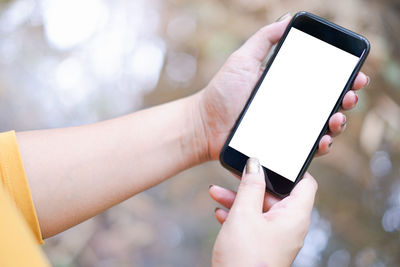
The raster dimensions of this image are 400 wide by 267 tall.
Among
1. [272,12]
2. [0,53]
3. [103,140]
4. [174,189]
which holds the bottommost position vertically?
[174,189]

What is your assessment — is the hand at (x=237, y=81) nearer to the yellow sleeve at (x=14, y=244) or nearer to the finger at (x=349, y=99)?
the finger at (x=349, y=99)

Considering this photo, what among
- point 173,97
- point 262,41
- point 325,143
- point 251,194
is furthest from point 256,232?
point 173,97

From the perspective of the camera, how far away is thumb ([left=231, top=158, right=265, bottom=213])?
48 cm

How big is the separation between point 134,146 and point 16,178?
0.20 metres

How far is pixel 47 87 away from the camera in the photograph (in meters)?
1.03

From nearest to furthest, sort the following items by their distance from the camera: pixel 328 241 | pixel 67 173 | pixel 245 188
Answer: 1. pixel 245 188
2. pixel 67 173
3. pixel 328 241

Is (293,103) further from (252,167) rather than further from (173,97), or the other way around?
(173,97)

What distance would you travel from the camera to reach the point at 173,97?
1051mm

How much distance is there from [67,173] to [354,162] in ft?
2.39

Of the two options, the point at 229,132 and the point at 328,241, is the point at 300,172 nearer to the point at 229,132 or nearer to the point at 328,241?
the point at 229,132

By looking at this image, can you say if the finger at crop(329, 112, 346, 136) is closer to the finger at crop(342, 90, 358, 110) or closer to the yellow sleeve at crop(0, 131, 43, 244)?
the finger at crop(342, 90, 358, 110)

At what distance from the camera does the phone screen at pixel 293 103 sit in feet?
2.06

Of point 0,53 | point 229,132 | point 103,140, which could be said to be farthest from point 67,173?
point 0,53

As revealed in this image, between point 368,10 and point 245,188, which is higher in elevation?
point 368,10
